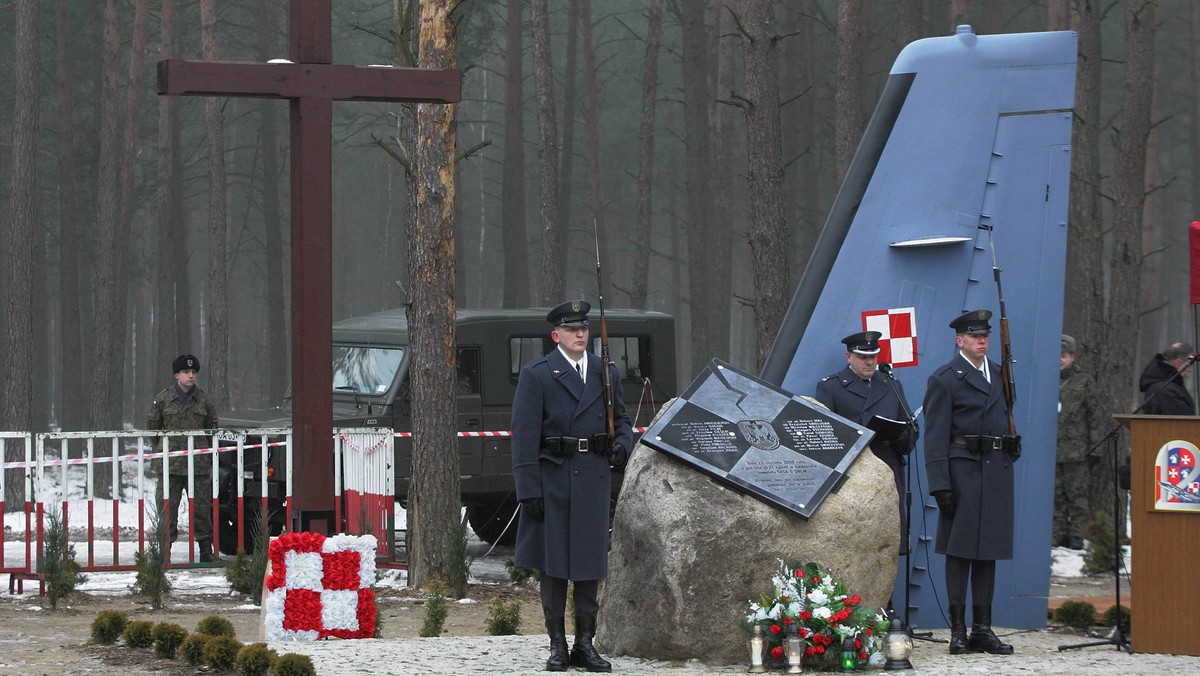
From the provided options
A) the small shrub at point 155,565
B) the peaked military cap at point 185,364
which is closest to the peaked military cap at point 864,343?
the small shrub at point 155,565

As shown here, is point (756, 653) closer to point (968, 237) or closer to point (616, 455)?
point (616, 455)

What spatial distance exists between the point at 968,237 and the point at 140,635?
5.11m

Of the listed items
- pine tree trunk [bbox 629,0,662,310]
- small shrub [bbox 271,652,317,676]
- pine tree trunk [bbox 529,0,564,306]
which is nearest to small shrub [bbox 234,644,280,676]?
small shrub [bbox 271,652,317,676]

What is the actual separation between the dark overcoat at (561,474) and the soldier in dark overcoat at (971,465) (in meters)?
1.75

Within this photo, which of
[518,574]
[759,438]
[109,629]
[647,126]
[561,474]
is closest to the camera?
[561,474]

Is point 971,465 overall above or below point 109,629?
above

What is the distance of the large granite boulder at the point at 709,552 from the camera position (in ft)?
22.9

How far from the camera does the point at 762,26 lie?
1552 cm

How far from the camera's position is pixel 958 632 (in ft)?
24.9

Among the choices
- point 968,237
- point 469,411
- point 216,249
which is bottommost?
point 469,411

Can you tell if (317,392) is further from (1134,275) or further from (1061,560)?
(1134,275)

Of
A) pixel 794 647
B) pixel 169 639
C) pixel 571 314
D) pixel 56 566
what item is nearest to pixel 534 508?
pixel 571 314

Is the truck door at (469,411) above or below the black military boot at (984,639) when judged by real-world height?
above

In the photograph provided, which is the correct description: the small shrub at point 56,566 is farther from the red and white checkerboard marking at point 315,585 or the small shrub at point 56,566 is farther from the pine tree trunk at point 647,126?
the pine tree trunk at point 647,126
